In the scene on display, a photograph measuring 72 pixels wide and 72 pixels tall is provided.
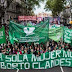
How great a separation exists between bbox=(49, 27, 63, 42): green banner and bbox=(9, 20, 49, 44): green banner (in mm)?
433

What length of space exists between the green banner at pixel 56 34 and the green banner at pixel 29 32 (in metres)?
0.43

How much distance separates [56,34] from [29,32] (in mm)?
1762

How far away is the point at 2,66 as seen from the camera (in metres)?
10.5

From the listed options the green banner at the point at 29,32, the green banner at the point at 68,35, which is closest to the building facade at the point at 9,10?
the green banner at the point at 29,32

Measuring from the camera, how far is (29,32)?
11.3 m

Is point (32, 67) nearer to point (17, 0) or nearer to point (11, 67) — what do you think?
point (11, 67)

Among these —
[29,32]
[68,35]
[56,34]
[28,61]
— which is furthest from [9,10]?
[28,61]

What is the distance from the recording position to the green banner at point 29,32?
11273mm

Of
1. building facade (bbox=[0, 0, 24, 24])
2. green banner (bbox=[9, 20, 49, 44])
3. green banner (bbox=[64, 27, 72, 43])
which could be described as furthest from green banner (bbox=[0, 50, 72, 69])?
building facade (bbox=[0, 0, 24, 24])

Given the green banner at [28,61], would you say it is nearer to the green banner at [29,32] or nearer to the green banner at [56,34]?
the green banner at [29,32]

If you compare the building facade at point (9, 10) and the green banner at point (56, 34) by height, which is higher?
the building facade at point (9, 10)

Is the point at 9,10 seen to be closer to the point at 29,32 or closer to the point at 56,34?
the point at 56,34

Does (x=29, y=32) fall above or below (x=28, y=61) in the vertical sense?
above

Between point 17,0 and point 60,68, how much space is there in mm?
43189
